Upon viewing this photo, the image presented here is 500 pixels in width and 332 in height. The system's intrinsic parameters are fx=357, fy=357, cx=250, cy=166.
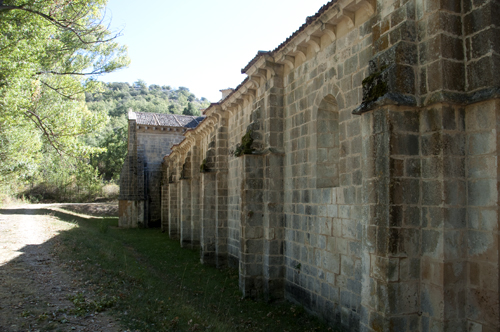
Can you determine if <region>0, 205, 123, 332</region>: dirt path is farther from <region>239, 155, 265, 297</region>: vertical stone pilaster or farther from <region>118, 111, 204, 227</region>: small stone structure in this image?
<region>118, 111, 204, 227</region>: small stone structure

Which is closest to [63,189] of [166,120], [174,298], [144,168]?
[144,168]

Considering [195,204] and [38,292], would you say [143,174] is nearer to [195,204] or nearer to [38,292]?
[195,204]

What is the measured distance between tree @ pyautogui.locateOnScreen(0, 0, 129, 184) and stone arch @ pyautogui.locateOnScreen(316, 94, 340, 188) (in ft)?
26.6

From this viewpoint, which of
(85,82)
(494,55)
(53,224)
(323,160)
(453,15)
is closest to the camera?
(494,55)

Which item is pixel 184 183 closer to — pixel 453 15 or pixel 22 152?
pixel 22 152

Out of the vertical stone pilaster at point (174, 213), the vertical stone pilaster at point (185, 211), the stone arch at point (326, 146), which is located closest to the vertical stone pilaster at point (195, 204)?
the vertical stone pilaster at point (185, 211)

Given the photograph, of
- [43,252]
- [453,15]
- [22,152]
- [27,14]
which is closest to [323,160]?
[453,15]

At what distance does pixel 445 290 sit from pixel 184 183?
1446 cm

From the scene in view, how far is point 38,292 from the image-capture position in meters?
7.26

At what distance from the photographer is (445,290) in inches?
162

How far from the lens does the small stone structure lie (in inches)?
1052

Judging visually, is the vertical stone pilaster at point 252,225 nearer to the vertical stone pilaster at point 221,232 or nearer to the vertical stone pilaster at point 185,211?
the vertical stone pilaster at point 221,232

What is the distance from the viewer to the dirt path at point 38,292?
571cm

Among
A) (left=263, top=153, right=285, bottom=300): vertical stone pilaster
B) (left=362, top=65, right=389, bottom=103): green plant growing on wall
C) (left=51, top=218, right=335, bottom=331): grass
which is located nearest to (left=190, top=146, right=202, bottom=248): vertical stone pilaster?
(left=51, top=218, right=335, bottom=331): grass
